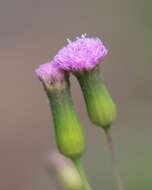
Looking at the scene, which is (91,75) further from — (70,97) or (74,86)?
(74,86)

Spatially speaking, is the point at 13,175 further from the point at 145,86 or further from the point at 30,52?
the point at 30,52

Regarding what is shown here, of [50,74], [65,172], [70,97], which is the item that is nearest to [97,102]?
[70,97]

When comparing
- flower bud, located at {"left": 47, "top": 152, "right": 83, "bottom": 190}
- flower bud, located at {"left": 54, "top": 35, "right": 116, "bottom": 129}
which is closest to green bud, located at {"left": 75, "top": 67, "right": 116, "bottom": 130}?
flower bud, located at {"left": 54, "top": 35, "right": 116, "bottom": 129}

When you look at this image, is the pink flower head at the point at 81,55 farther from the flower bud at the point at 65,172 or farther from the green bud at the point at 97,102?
the flower bud at the point at 65,172

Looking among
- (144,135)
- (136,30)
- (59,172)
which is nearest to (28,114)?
(136,30)

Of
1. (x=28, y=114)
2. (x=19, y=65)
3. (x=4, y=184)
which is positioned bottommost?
(x=4, y=184)

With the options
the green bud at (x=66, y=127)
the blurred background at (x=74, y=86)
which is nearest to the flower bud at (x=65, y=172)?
the green bud at (x=66, y=127)
